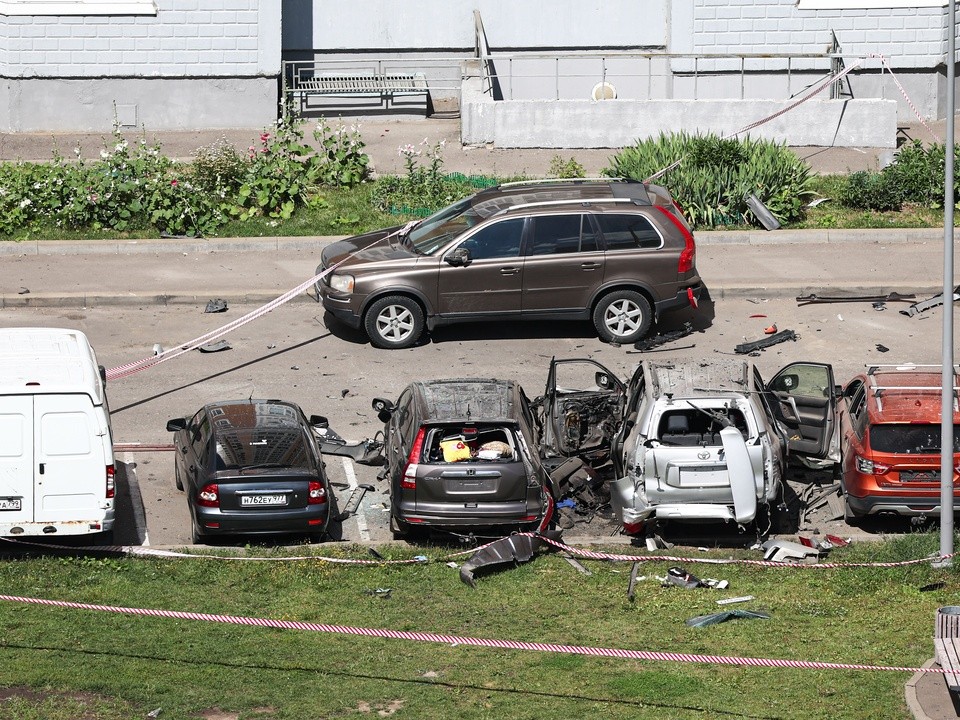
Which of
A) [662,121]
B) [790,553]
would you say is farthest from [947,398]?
[662,121]

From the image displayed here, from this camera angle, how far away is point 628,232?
63.0 feet

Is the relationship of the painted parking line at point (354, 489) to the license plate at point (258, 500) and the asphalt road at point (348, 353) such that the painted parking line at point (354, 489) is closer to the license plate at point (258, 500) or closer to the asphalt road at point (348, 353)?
the asphalt road at point (348, 353)

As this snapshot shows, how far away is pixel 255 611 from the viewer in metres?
11.8

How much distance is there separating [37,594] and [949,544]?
7.96 metres

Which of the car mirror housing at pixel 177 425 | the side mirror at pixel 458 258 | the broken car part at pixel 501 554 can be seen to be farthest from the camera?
the side mirror at pixel 458 258

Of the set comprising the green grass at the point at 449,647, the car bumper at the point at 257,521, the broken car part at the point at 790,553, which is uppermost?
the car bumper at the point at 257,521

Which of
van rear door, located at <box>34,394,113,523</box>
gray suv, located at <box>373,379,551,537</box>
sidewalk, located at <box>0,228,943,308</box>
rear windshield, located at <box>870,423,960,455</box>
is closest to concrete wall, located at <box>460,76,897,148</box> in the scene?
sidewalk, located at <box>0,228,943,308</box>

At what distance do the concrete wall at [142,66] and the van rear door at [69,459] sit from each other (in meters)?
17.8

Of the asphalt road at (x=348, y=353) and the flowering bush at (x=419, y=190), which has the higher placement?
the flowering bush at (x=419, y=190)

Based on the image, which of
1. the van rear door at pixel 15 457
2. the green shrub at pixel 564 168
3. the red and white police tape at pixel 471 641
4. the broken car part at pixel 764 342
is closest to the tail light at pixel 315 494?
the red and white police tape at pixel 471 641

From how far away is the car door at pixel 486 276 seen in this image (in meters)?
18.9

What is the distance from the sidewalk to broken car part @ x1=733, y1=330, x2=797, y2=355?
1.92 meters

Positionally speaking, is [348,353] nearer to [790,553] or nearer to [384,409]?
[384,409]

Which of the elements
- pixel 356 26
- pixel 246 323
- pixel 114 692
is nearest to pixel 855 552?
pixel 114 692
